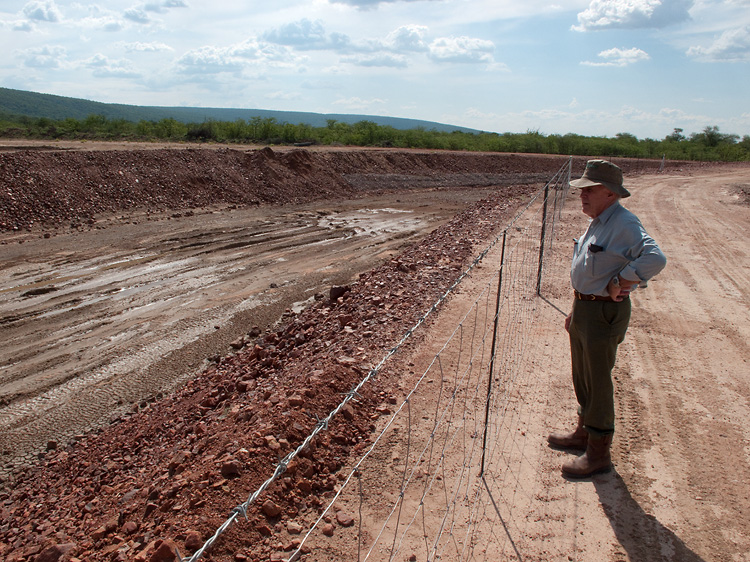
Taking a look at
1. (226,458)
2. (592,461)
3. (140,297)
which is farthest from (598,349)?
(140,297)

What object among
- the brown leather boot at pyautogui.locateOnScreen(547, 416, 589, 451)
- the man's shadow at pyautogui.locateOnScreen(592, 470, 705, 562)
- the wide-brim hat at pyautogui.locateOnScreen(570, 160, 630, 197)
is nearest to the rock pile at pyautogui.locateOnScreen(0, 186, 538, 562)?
the brown leather boot at pyautogui.locateOnScreen(547, 416, 589, 451)

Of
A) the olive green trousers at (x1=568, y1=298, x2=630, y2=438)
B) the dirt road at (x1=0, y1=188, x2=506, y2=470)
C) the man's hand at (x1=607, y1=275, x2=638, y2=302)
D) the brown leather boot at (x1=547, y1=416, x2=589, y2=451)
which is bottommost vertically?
the dirt road at (x1=0, y1=188, x2=506, y2=470)

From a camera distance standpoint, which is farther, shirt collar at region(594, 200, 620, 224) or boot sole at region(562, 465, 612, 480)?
boot sole at region(562, 465, 612, 480)

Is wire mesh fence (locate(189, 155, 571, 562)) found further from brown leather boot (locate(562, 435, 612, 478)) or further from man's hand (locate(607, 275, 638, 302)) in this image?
man's hand (locate(607, 275, 638, 302))

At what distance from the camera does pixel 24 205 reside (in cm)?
1548

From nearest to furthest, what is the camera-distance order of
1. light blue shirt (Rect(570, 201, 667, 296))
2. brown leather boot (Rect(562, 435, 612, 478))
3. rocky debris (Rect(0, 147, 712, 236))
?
1. light blue shirt (Rect(570, 201, 667, 296))
2. brown leather boot (Rect(562, 435, 612, 478))
3. rocky debris (Rect(0, 147, 712, 236))

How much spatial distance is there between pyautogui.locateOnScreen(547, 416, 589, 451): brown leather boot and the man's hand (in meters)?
1.10

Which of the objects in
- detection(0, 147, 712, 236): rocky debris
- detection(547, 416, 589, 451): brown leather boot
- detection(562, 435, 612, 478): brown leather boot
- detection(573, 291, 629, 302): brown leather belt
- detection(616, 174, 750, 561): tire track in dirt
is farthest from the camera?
detection(0, 147, 712, 236): rocky debris

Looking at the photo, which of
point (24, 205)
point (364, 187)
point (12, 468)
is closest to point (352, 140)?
point (364, 187)

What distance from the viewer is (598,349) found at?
3.50 metres

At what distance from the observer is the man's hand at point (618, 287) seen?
3.29 meters

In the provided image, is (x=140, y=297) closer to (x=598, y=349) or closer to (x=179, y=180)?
(x=598, y=349)

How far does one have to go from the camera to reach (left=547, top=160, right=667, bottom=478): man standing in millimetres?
3307

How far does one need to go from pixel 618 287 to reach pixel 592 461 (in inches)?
51.5
